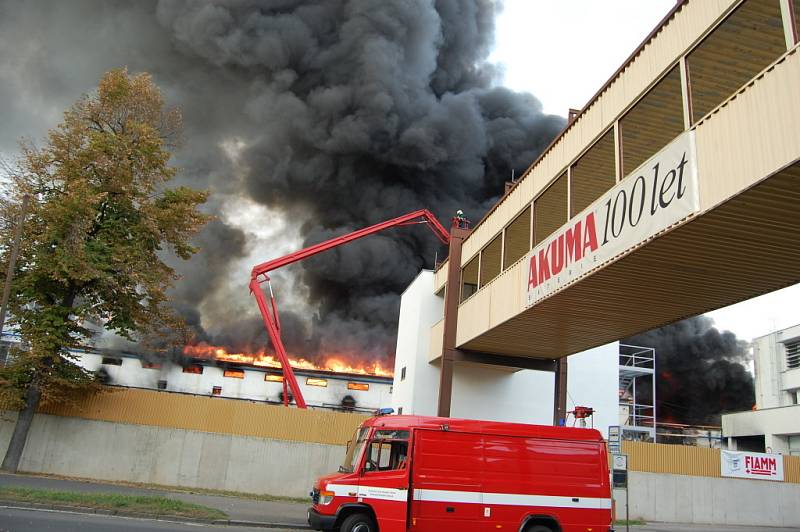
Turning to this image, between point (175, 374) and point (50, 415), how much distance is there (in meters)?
24.0

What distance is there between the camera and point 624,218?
Answer: 389 inches

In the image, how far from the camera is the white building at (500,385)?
23.0 m

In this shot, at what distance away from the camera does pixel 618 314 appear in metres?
13.3

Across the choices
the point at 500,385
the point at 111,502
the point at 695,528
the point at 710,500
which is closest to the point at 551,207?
the point at 500,385

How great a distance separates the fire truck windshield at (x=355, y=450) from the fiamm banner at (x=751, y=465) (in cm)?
1422

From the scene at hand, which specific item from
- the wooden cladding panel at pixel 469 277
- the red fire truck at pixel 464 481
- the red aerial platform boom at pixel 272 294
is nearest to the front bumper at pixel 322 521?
the red fire truck at pixel 464 481

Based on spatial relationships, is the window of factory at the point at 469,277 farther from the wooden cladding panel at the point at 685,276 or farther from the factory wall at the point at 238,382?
the factory wall at the point at 238,382

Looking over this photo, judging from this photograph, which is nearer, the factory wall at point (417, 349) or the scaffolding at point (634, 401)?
the factory wall at point (417, 349)

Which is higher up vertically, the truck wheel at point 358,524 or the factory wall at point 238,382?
the factory wall at point 238,382

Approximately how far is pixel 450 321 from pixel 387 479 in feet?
32.5

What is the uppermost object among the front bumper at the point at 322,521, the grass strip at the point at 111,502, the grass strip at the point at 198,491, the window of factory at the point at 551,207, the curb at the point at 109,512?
the window of factory at the point at 551,207

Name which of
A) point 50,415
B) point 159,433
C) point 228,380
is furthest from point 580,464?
point 228,380

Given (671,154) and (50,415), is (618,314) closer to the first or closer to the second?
(671,154)

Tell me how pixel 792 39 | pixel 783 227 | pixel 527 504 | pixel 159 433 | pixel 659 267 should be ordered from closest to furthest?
1. pixel 792 39
2. pixel 783 227
3. pixel 659 267
4. pixel 527 504
5. pixel 159 433
